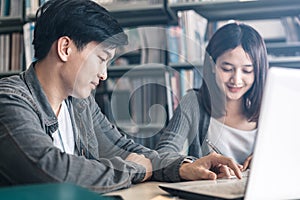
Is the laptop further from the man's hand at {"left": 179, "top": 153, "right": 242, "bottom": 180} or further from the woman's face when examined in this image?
the woman's face

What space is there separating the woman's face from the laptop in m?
0.88

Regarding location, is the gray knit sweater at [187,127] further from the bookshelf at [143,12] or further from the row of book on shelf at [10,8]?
the row of book on shelf at [10,8]

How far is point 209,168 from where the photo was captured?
1174 mm

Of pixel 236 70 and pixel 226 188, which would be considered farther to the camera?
pixel 236 70

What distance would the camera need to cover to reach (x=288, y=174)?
0.83m

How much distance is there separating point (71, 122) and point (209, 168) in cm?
45

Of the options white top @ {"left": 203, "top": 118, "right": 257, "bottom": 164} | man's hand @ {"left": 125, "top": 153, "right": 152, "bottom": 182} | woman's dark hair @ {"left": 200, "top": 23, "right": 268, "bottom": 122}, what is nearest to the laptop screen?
man's hand @ {"left": 125, "top": 153, "right": 152, "bottom": 182}

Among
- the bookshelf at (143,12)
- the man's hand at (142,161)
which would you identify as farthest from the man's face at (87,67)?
the bookshelf at (143,12)

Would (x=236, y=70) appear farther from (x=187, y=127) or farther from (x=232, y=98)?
(x=187, y=127)

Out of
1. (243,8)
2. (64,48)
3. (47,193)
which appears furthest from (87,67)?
(243,8)

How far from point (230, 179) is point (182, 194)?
21cm

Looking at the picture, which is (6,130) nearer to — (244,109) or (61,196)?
(61,196)

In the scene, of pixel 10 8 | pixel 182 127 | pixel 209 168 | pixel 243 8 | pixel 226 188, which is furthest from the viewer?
pixel 10 8

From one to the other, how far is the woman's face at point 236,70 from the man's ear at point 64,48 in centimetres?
67
